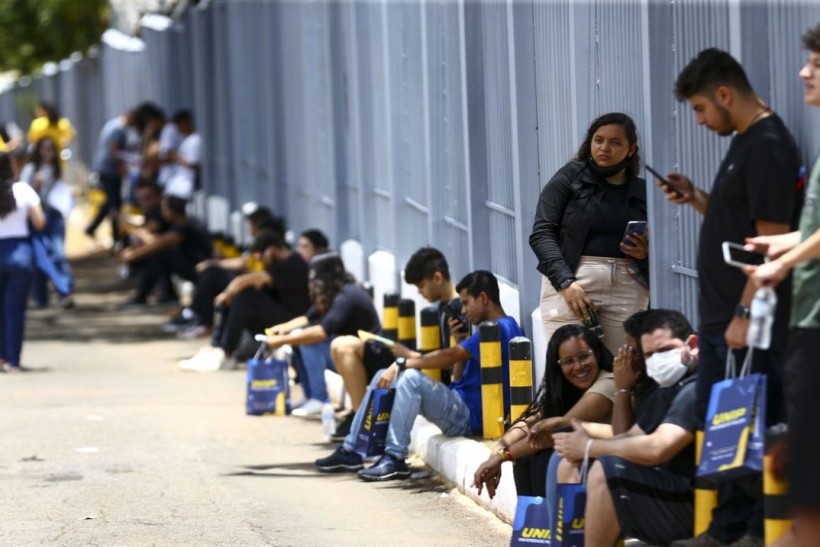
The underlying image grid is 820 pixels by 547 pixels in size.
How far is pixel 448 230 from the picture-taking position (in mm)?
13477

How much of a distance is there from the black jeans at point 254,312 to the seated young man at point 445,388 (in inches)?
180

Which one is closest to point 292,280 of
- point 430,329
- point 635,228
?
point 430,329

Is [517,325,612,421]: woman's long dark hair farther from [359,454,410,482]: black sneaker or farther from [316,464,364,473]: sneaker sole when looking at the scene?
[316,464,364,473]: sneaker sole

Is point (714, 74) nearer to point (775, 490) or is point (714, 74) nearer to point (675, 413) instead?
point (675, 413)

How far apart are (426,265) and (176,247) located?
9.30 m

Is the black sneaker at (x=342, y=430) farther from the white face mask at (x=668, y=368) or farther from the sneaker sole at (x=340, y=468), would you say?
the white face mask at (x=668, y=368)

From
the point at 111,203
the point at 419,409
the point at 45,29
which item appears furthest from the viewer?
the point at 45,29

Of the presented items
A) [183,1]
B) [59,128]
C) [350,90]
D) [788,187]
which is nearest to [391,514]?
[788,187]

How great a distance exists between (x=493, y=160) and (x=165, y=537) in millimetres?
4035

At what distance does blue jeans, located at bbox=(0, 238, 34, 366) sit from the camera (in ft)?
54.0

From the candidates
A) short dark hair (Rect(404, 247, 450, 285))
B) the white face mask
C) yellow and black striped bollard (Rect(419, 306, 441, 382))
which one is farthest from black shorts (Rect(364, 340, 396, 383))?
the white face mask

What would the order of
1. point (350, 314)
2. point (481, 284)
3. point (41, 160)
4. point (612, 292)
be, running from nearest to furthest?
point (612, 292) → point (481, 284) → point (350, 314) → point (41, 160)

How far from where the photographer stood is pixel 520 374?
10.2 m

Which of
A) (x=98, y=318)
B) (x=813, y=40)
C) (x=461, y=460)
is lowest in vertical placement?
(x=98, y=318)
